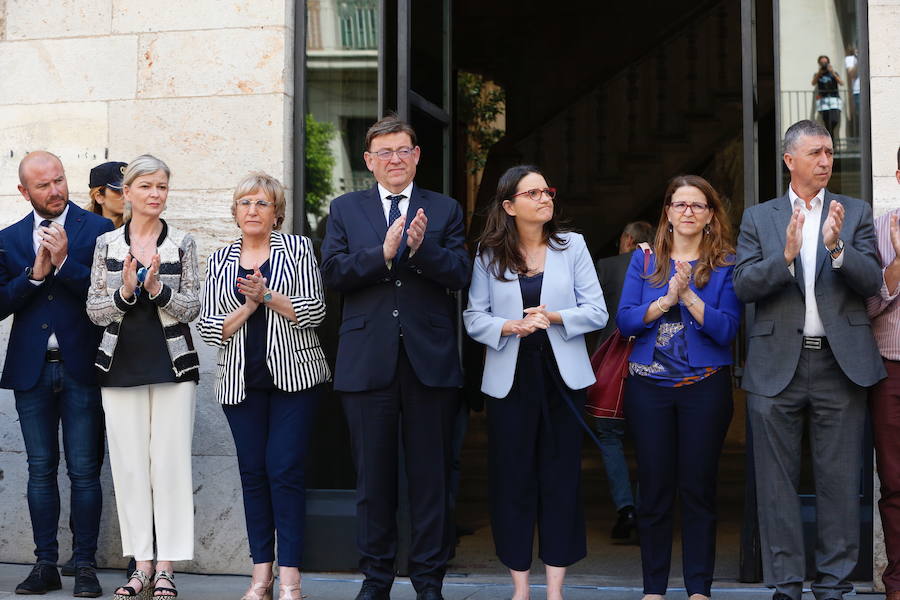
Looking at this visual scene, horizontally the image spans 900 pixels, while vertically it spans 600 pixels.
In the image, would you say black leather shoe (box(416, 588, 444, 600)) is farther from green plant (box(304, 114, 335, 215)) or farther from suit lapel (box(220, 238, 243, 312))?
green plant (box(304, 114, 335, 215))

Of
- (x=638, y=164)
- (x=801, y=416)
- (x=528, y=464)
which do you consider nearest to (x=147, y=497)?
(x=528, y=464)

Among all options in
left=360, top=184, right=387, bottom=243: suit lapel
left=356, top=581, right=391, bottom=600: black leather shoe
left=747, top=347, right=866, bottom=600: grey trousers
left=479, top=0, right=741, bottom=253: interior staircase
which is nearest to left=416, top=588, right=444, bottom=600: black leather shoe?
left=356, top=581, right=391, bottom=600: black leather shoe

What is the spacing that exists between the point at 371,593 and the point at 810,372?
2.04 m

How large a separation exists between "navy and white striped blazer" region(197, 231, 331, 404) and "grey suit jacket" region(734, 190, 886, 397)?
1844 mm

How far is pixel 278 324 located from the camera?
4855mm

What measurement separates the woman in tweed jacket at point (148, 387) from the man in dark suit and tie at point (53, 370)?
0.26 m

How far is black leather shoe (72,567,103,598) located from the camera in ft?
16.9

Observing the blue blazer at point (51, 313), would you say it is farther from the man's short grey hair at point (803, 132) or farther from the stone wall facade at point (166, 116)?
the man's short grey hair at point (803, 132)

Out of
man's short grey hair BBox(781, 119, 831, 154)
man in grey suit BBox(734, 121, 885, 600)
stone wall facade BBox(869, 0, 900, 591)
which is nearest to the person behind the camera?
man in grey suit BBox(734, 121, 885, 600)

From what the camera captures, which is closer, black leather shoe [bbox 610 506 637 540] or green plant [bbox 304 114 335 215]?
green plant [bbox 304 114 335 215]

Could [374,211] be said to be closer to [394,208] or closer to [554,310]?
[394,208]

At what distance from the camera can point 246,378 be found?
4.81 m

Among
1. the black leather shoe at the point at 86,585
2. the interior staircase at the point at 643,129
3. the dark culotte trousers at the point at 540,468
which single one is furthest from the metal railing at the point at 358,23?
the interior staircase at the point at 643,129

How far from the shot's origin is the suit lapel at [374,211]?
4.83 metres
